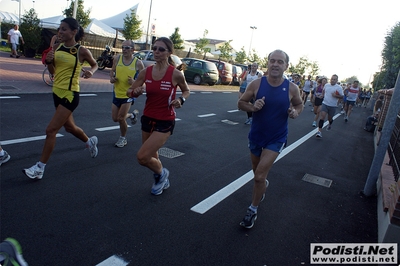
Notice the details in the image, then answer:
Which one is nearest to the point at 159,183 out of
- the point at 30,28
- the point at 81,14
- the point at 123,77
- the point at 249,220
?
the point at 249,220

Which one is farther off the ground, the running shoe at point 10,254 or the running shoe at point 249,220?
the running shoe at point 10,254

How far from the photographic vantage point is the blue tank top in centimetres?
387

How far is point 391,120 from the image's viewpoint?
5.14m

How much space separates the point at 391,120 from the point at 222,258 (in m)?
3.56

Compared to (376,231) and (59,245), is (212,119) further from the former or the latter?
(59,245)

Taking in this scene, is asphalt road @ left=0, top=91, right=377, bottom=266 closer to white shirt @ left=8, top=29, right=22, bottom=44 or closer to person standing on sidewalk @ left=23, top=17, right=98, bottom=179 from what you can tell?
person standing on sidewalk @ left=23, top=17, right=98, bottom=179

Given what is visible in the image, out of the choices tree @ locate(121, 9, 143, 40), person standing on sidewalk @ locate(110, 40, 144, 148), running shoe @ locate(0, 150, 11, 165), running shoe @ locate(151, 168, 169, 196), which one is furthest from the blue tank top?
tree @ locate(121, 9, 143, 40)

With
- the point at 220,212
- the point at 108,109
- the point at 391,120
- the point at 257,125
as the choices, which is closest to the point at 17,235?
the point at 220,212

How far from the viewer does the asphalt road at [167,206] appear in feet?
10.6

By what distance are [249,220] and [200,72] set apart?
20.3 meters

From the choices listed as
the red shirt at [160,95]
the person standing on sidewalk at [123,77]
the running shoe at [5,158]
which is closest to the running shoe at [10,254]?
the red shirt at [160,95]

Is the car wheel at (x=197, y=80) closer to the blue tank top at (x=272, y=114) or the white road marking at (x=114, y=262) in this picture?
the blue tank top at (x=272, y=114)

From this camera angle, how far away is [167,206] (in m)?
4.19

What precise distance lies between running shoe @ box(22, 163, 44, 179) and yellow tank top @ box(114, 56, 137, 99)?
88.8 inches
